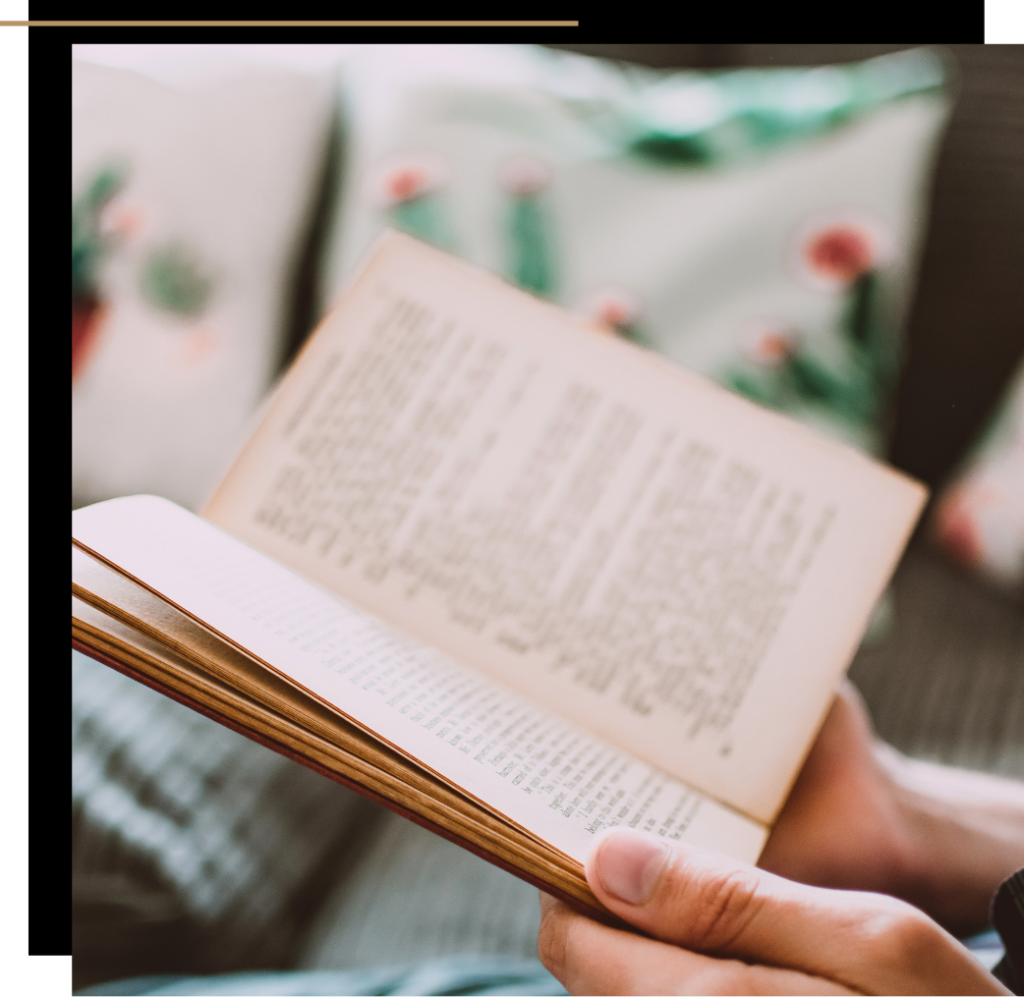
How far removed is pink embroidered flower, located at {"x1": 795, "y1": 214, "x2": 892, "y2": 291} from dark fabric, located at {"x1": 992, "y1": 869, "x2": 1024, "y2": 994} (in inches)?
18.0

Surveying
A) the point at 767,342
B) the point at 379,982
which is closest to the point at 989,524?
the point at 767,342

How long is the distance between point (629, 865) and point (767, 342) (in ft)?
1.63

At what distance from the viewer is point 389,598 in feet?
1.43

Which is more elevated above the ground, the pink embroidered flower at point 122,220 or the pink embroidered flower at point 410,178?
the pink embroidered flower at point 410,178

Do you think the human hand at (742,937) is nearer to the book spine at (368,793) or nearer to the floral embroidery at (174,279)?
the book spine at (368,793)

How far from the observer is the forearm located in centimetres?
50

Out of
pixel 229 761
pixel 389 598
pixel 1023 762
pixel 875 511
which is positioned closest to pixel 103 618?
pixel 389 598

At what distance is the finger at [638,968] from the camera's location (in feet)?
0.94

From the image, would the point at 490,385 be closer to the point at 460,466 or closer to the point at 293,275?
the point at 460,466

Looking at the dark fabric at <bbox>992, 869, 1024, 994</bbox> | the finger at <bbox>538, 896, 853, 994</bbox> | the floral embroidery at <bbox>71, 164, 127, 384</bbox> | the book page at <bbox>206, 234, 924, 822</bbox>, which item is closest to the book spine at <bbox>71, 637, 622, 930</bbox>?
the finger at <bbox>538, 896, 853, 994</bbox>

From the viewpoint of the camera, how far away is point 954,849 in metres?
0.51

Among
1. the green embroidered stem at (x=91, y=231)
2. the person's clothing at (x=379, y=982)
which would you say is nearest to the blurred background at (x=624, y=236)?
the green embroidered stem at (x=91, y=231)

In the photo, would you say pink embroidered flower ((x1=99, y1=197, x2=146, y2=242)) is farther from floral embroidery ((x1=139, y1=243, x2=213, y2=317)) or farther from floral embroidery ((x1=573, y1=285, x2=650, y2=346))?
floral embroidery ((x1=573, y1=285, x2=650, y2=346))
